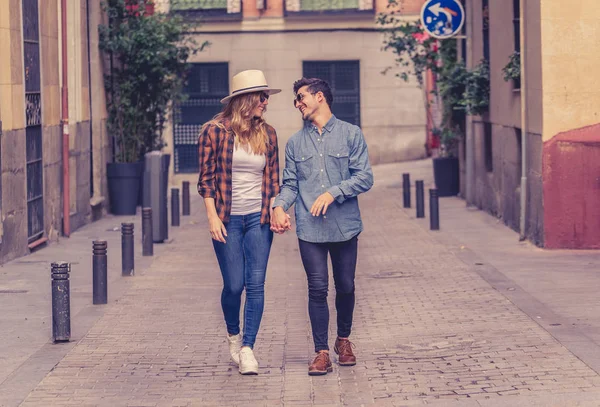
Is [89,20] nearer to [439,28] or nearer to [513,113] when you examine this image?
[439,28]

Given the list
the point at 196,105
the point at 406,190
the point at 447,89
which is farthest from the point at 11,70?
the point at 196,105

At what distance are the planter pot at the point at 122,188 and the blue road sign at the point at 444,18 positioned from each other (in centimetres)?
568

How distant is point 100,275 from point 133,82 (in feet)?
38.2

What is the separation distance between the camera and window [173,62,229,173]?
30844mm

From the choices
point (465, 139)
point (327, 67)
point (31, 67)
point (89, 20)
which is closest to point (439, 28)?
point (465, 139)

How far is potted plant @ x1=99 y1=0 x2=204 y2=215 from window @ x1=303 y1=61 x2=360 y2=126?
29.0 feet

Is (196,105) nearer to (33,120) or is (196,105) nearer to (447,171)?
(447,171)

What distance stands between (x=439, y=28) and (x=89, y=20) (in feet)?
19.0

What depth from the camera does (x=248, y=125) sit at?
7.64 meters

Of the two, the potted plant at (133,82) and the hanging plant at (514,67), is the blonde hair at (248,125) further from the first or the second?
the potted plant at (133,82)

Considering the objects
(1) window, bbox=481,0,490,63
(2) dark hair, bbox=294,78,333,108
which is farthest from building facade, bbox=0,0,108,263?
(2) dark hair, bbox=294,78,333,108

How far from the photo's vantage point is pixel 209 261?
1421 cm

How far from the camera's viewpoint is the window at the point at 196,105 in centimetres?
3084

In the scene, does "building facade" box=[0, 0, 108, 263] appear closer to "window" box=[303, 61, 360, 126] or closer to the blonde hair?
the blonde hair
